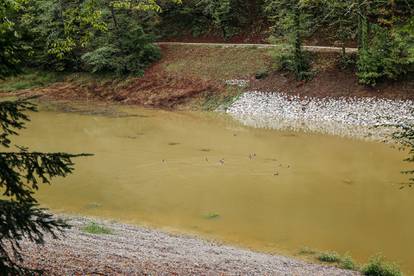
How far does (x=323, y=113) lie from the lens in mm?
28484

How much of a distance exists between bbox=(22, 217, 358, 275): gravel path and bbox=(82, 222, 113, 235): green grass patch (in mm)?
190

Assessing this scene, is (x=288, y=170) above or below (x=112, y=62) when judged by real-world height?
below

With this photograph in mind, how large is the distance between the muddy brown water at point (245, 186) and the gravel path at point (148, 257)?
149 centimetres

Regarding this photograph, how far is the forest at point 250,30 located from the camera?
94.6 feet

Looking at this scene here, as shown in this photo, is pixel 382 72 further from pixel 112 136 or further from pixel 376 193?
pixel 112 136

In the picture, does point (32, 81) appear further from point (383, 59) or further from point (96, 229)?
point (96, 229)

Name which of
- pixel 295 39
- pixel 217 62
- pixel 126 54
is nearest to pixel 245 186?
pixel 295 39

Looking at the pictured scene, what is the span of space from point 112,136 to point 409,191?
15893 millimetres

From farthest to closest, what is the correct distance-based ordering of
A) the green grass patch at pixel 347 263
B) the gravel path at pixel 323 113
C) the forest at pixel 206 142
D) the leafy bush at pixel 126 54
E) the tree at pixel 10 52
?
1. the leafy bush at pixel 126 54
2. the gravel path at pixel 323 113
3. the green grass patch at pixel 347 263
4. the forest at pixel 206 142
5. the tree at pixel 10 52

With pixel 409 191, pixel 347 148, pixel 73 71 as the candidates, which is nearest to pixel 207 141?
pixel 347 148

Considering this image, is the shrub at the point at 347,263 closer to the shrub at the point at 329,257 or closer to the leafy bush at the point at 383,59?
the shrub at the point at 329,257

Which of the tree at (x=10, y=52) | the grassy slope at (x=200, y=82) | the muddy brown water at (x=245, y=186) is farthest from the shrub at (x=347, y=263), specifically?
the grassy slope at (x=200, y=82)

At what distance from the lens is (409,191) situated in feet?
55.0

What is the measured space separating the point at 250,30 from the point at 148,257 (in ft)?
117
